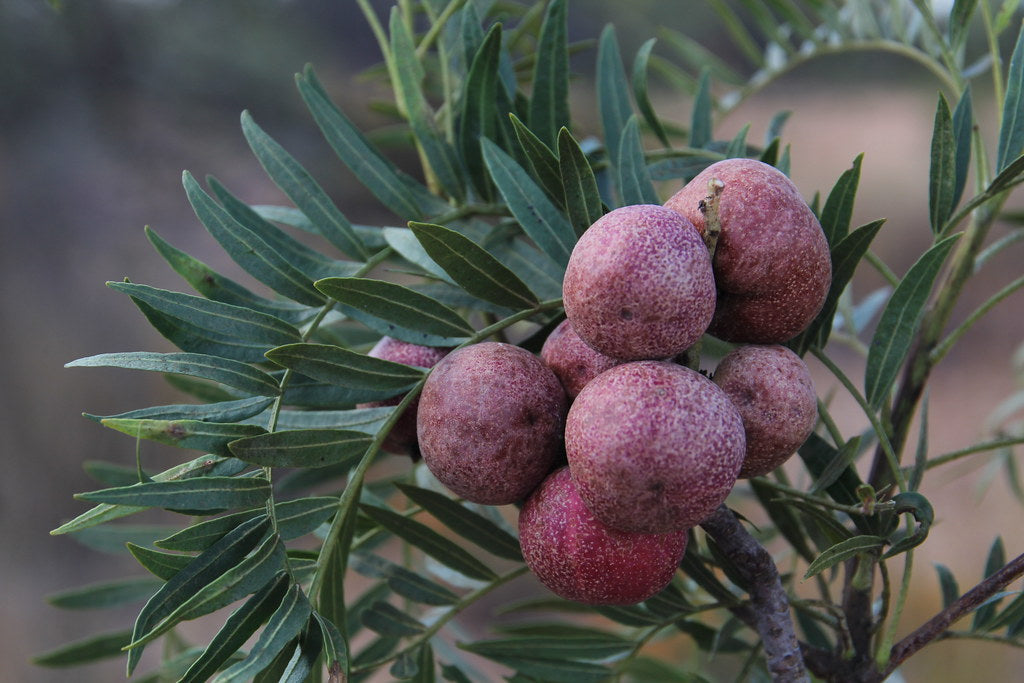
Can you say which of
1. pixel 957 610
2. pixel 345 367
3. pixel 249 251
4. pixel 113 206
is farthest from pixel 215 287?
pixel 113 206

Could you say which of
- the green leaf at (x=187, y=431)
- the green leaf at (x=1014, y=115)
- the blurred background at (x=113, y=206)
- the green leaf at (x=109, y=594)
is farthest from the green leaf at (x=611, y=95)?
the blurred background at (x=113, y=206)

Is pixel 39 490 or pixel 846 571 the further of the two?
pixel 39 490

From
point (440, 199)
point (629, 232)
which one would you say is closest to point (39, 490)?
point (440, 199)

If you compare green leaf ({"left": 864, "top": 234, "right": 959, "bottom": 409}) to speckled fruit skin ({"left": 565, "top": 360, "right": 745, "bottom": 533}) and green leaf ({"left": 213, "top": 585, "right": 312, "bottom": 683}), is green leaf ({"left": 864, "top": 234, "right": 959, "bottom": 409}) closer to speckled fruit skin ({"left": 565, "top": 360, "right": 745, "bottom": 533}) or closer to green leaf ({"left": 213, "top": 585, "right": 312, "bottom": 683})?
speckled fruit skin ({"left": 565, "top": 360, "right": 745, "bottom": 533})

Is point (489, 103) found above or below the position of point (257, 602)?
above

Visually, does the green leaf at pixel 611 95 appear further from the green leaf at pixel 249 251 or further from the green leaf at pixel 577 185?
the green leaf at pixel 249 251

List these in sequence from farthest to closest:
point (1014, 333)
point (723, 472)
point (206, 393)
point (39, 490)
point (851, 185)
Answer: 1. point (1014, 333)
2. point (39, 490)
3. point (206, 393)
4. point (851, 185)
5. point (723, 472)

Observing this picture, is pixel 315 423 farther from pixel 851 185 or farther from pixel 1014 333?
pixel 1014 333

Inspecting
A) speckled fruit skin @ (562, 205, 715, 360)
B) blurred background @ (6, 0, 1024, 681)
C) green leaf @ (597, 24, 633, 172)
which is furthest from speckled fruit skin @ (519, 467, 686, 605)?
blurred background @ (6, 0, 1024, 681)

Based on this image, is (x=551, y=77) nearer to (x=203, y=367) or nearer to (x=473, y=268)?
(x=473, y=268)
